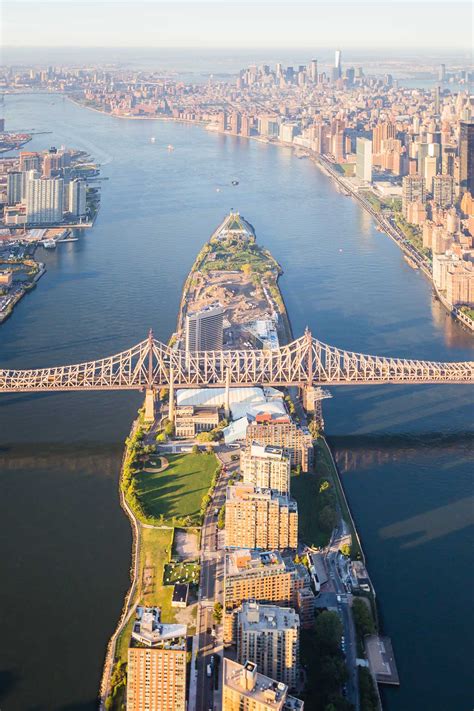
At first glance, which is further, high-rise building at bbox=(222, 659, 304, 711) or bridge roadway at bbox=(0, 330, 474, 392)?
bridge roadway at bbox=(0, 330, 474, 392)

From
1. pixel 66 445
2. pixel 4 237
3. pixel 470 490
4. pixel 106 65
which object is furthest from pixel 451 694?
pixel 106 65

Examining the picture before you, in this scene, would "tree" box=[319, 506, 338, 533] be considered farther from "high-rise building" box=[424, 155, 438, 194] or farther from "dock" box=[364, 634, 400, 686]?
"high-rise building" box=[424, 155, 438, 194]

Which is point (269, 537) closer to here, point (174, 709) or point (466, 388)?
point (174, 709)

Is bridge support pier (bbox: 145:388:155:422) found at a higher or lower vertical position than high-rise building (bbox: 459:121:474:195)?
lower

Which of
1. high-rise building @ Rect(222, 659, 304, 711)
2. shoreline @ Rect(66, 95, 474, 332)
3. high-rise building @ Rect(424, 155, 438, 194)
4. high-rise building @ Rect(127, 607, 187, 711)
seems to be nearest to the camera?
high-rise building @ Rect(222, 659, 304, 711)

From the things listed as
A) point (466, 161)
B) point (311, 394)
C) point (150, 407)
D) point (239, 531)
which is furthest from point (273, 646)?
point (466, 161)

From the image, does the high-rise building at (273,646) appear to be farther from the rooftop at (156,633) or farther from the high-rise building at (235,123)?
the high-rise building at (235,123)

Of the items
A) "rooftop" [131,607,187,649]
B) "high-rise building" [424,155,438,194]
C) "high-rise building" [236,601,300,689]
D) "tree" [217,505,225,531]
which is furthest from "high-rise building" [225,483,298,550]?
"high-rise building" [424,155,438,194]
